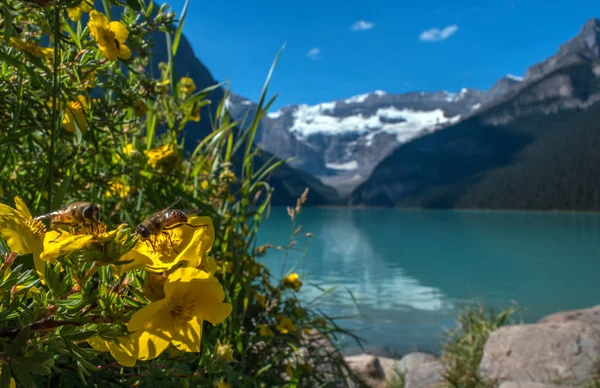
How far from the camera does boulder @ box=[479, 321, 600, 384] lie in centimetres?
360

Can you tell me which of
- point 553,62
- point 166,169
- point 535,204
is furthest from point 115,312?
point 553,62

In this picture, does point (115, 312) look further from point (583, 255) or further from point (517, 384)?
point (583, 255)

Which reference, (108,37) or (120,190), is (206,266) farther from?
(120,190)

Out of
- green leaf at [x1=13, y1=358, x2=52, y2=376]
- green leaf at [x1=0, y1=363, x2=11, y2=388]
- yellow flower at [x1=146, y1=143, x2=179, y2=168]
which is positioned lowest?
green leaf at [x1=0, y1=363, x2=11, y2=388]

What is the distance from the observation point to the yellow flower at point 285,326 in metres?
1.83

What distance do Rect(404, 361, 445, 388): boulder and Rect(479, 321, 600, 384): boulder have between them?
0.43 m

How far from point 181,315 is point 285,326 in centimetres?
148

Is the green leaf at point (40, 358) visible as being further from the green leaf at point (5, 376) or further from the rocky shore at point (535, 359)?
the rocky shore at point (535, 359)

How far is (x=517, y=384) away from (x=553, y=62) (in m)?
216

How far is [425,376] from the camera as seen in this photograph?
4133 mm

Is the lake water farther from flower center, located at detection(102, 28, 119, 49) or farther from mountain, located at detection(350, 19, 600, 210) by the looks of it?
mountain, located at detection(350, 19, 600, 210)

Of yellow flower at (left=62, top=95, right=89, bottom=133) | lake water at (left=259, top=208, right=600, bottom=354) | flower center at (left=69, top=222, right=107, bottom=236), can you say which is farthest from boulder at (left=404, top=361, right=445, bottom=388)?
flower center at (left=69, top=222, right=107, bottom=236)

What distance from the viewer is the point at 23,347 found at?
395mm

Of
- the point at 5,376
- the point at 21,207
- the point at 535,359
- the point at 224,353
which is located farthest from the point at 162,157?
the point at 535,359
